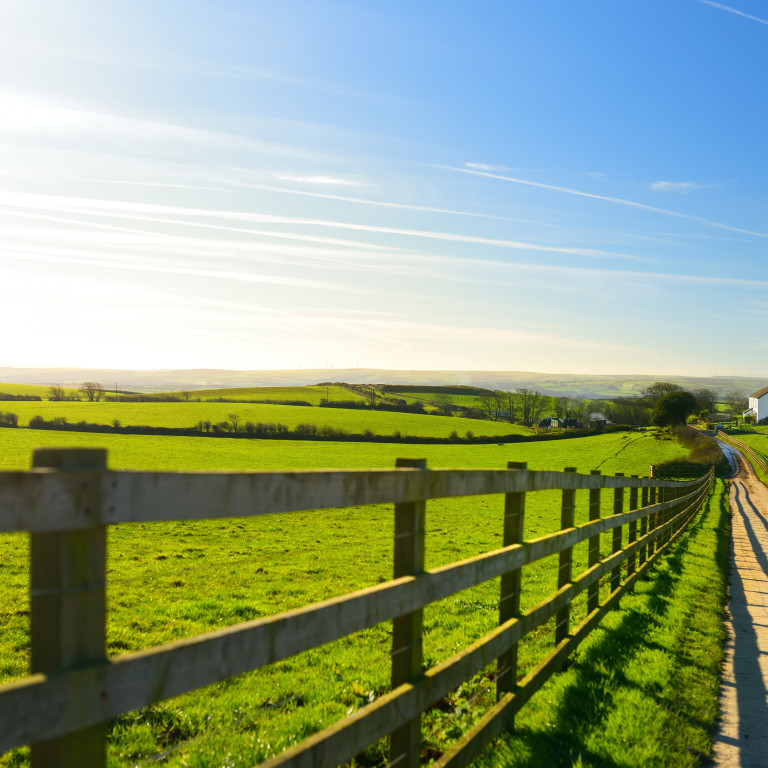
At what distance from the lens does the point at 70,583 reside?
1.89m

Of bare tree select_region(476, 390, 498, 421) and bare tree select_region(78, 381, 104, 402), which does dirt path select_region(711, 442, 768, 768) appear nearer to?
bare tree select_region(78, 381, 104, 402)

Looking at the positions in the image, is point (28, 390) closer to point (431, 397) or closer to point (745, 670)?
point (431, 397)

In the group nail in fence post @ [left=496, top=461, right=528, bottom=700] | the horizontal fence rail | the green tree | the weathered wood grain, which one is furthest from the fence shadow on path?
the green tree

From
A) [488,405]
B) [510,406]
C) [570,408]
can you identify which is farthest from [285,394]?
[570,408]

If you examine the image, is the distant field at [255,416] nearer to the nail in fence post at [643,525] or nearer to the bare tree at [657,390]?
the bare tree at [657,390]

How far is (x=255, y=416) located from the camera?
85062 millimetres

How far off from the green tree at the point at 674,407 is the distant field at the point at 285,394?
152 ft

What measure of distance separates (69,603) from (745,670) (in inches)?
250

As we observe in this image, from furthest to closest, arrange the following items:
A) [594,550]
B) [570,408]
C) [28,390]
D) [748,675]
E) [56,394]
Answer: [570,408] < [28,390] < [56,394] < [594,550] < [748,675]

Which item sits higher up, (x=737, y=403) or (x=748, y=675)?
(x=737, y=403)

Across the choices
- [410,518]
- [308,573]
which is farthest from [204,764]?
[308,573]

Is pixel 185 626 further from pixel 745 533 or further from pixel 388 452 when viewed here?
pixel 388 452

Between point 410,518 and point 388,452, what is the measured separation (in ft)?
193

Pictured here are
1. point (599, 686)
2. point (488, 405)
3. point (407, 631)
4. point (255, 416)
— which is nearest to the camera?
point (407, 631)
